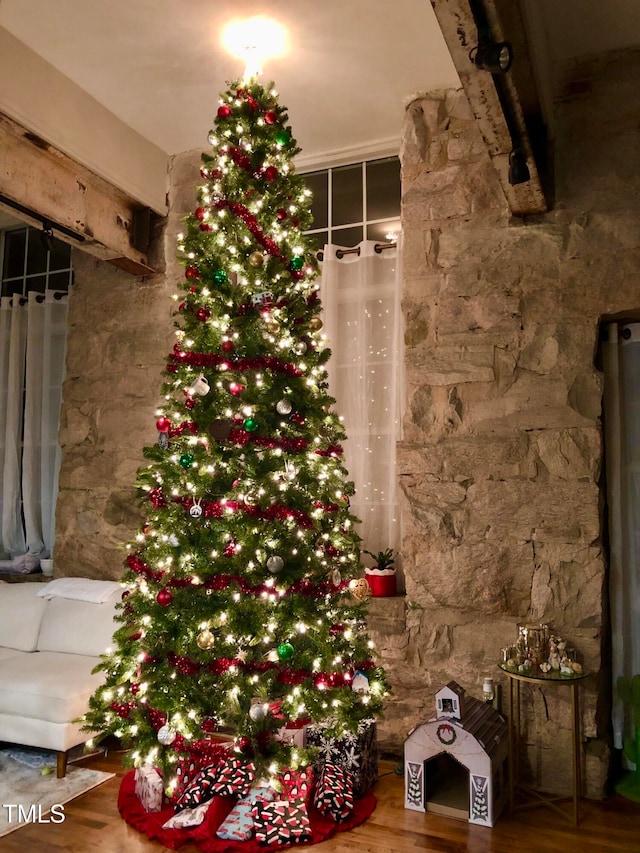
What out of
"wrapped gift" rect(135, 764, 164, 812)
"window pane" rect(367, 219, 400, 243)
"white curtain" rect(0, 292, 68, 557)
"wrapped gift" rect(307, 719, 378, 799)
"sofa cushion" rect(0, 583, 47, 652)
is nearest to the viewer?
"wrapped gift" rect(135, 764, 164, 812)

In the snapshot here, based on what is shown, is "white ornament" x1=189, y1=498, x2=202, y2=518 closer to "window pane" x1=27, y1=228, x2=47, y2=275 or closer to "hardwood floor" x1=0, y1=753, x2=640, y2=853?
"hardwood floor" x1=0, y1=753, x2=640, y2=853

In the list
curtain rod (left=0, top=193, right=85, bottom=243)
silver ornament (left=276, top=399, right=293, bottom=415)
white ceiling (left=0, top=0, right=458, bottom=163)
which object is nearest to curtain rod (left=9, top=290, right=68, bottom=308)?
curtain rod (left=0, top=193, right=85, bottom=243)

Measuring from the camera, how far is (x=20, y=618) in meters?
3.37

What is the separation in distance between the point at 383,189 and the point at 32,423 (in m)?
2.63

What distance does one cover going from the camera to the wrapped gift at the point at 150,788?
2402mm

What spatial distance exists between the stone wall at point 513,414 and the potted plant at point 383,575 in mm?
83

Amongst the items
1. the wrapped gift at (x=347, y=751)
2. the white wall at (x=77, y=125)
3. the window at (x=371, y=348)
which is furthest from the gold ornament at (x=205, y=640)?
the white wall at (x=77, y=125)

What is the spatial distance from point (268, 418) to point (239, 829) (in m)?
1.42

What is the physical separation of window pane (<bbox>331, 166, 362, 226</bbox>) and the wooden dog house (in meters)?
2.43

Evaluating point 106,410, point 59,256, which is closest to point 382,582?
point 106,410

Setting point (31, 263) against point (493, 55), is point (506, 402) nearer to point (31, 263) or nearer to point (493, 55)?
point (493, 55)

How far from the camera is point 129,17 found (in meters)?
2.63

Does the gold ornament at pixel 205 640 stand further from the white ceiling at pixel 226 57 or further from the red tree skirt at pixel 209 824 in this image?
the white ceiling at pixel 226 57

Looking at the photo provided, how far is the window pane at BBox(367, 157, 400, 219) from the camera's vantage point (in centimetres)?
351
